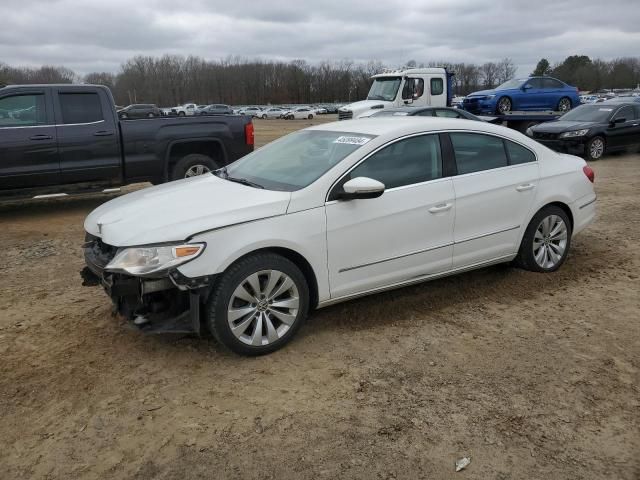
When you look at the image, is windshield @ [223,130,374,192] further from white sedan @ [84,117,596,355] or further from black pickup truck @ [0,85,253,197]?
black pickup truck @ [0,85,253,197]

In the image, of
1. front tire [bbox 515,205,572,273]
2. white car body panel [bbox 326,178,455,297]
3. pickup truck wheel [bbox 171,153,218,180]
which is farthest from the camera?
pickup truck wheel [bbox 171,153,218,180]

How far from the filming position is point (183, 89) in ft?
410

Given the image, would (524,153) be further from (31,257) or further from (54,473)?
(31,257)

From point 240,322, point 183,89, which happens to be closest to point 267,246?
point 240,322

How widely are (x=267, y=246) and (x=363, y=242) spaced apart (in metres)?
0.80

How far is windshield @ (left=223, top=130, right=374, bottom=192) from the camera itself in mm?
4363

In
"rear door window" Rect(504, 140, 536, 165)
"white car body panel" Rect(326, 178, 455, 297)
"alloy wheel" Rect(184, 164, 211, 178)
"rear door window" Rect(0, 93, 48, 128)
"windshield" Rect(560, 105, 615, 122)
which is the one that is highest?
"rear door window" Rect(0, 93, 48, 128)

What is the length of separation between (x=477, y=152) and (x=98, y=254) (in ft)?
10.7

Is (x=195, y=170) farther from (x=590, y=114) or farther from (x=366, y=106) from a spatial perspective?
(x=590, y=114)

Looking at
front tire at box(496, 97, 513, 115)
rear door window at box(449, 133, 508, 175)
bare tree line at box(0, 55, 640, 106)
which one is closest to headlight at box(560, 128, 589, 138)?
front tire at box(496, 97, 513, 115)

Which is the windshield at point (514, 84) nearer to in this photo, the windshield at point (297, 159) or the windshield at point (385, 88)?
the windshield at point (385, 88)

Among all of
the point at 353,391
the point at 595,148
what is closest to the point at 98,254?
the point at 353,391

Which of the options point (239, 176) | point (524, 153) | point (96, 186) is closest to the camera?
point (239, 176)

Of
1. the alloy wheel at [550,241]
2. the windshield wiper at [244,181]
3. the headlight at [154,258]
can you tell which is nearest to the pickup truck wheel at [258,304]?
the headlight at [154,258]
